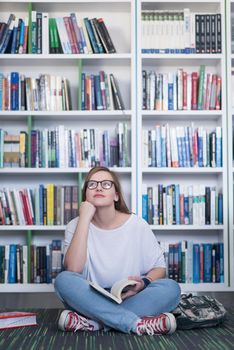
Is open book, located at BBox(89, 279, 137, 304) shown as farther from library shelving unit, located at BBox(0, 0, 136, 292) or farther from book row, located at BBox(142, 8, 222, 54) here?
book row, located at BBox(142, 8, 222, 54)

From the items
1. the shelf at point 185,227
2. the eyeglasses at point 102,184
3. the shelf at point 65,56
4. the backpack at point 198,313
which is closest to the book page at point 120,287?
the backpack at point 198,313

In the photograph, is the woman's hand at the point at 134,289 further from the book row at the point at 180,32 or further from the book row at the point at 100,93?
the book row at the point at 180,32

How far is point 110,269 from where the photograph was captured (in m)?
2.70

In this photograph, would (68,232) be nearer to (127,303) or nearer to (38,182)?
(127,303)

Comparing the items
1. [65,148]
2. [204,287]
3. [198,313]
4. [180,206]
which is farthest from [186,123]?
[198,313]

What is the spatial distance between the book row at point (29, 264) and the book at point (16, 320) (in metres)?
1.08

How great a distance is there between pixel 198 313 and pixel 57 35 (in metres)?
2.02

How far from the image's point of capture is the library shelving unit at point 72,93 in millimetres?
3668

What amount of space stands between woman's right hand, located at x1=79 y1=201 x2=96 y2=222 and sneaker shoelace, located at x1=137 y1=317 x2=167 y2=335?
0.61 m

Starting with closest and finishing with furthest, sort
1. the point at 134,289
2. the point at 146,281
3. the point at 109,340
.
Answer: the point at 109,340 → the point at 134,289 → the point at 146,281

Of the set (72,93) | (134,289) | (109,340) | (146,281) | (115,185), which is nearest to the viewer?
(109,340)

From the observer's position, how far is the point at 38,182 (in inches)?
154

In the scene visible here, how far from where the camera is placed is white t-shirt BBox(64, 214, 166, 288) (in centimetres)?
271

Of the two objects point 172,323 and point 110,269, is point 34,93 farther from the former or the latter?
point 172,323
